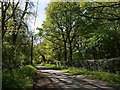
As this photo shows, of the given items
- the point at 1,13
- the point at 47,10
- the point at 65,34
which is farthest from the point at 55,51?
the point at 1,13

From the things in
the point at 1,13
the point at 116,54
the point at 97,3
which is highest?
the point at 97,3

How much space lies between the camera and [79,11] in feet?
77.5

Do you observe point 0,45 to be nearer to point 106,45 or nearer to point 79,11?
point 79,11

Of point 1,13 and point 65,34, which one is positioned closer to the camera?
point 1,13

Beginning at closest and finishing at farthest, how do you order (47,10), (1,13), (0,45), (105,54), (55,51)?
(0,45), (1,13), (105,54), (47,10), (55,51)

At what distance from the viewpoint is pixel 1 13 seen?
57.7ft

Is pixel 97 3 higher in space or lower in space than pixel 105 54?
higher

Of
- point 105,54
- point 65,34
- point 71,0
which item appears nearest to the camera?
point 71,0

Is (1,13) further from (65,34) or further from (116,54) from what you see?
(65,34)

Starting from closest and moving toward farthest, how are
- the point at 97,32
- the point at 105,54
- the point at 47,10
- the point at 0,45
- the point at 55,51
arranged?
the point at 0,45, the point at 97,32, the point at 105,54, the point at 47,10, the point at 55,51

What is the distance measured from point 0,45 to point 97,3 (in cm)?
1031

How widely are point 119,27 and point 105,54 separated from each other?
482cm

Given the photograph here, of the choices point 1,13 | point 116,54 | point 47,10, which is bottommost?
point 116,54

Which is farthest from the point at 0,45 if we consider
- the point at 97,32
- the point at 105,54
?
the point at 105,54
